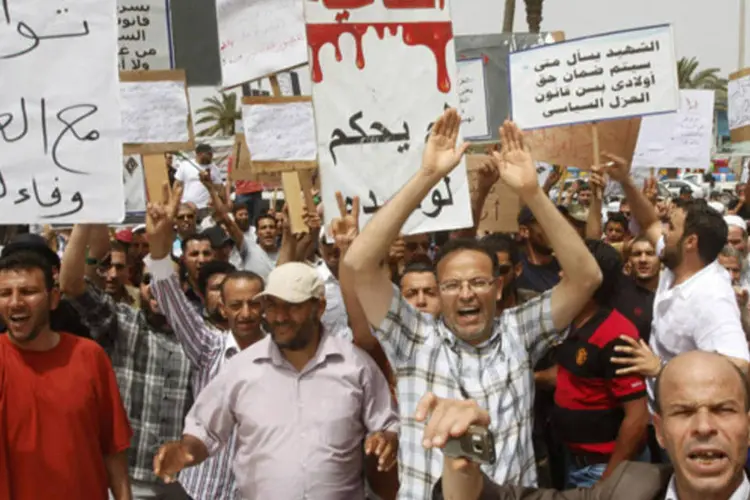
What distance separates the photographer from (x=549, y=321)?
10.8 feet

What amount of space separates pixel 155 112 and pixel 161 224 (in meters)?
2.21

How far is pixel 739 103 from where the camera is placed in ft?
31.7

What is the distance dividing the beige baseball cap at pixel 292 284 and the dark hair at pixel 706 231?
1695 mm

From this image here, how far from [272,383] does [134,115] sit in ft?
9.38

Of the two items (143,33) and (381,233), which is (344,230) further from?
(143,33)

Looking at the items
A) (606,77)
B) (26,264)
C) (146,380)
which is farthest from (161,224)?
(606,77)

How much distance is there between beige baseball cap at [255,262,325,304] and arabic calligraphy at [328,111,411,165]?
105 centimetres

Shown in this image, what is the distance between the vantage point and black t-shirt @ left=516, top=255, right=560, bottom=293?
5965 millimetres

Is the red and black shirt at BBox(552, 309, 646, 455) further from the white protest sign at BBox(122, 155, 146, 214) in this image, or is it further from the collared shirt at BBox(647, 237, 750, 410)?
the white protest sign at BBox(122, 155, 146, 214)

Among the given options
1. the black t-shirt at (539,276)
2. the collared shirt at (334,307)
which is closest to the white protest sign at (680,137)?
the black t-shirt at (539,276)

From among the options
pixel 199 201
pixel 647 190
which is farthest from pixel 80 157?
A: pixel 199 201

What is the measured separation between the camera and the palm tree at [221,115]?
141 feet

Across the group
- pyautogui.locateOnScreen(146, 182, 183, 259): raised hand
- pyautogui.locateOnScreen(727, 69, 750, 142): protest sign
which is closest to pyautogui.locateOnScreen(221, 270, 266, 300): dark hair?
pyautogui.locateOnScreen(146, 182, 183, 259): raised hand

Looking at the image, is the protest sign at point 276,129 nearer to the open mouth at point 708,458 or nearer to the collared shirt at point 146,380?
the collared shirt at point 146,380
